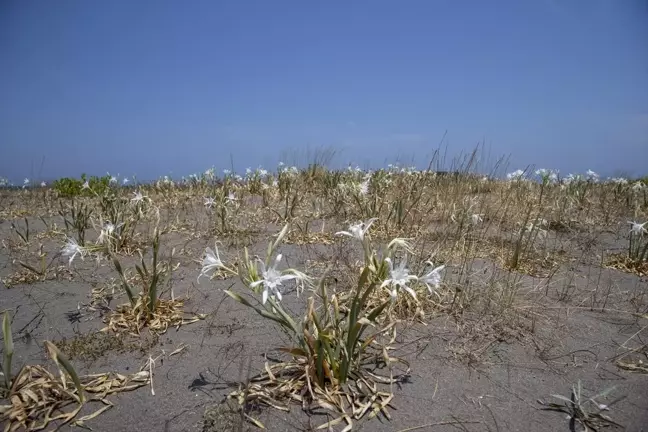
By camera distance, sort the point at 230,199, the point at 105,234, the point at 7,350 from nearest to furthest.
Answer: the point at 7,350, the point at 105,234, the point at 230,199

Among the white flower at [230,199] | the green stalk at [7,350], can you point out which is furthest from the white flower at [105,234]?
the white flower at [230,199]

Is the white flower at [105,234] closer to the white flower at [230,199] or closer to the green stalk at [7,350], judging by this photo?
the green stalk at [7,350]

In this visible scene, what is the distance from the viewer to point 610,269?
3.27m

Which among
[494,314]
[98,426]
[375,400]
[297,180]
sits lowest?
[98,426]

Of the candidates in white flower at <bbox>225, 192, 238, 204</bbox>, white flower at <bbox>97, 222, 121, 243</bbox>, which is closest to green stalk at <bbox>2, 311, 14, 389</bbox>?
white flower at <bbox>97, 222, 121, 243</bbox>

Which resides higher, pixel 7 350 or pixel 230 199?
pixel 230 199

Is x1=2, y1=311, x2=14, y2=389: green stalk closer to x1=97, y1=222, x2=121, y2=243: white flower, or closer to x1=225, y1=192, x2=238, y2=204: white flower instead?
x1=97, y1=222, x2=121, y2=243: white flower

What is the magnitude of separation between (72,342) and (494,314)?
2.47 metres

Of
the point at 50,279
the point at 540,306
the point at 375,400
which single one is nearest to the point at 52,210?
the point at 50,279

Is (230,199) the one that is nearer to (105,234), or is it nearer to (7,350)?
(105,234)

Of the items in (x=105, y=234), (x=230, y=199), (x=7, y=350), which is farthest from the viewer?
(x=230, y=199)

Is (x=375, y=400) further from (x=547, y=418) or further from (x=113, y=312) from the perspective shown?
(x=113, y=312)

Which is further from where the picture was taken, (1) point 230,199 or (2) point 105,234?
(1) point 230,199

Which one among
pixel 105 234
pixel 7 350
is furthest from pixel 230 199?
pixel 7 350
